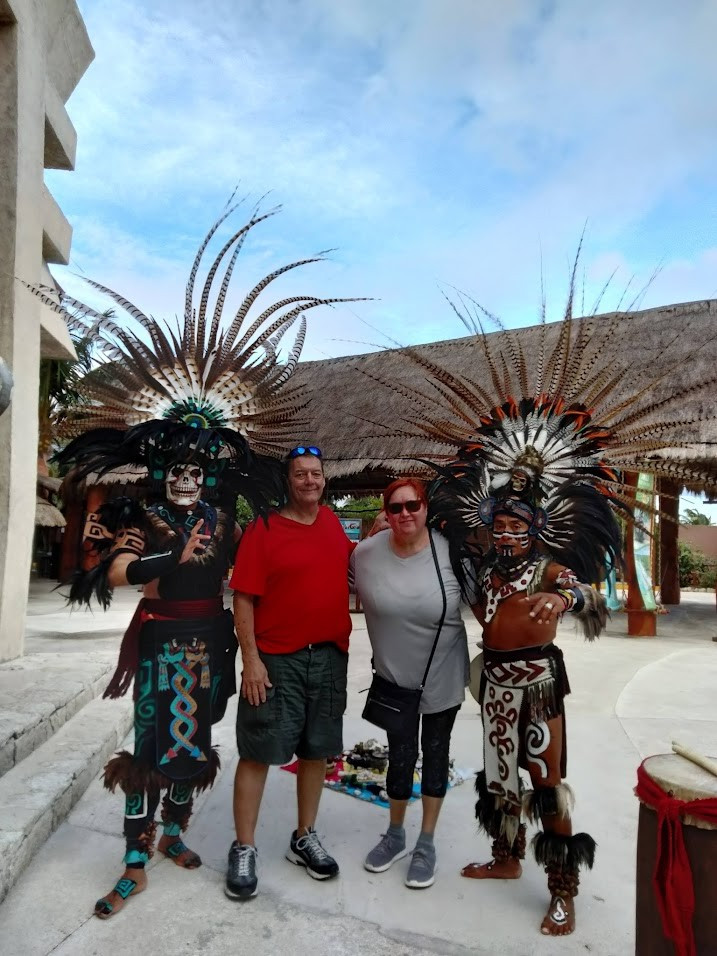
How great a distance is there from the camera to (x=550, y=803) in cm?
264

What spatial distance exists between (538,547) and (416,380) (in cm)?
985

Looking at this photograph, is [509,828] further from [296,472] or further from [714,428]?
[714,428]

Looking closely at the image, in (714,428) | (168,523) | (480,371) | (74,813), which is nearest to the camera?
(168,523)

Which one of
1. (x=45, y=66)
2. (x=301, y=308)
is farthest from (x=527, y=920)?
(x=45, y=66)

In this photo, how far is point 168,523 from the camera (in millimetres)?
2830

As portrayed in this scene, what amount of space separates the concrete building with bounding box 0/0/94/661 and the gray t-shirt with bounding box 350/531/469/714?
3725mm

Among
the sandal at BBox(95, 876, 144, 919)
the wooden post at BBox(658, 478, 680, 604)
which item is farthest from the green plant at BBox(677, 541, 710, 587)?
the sandal at BBox(95, 876, 144, 919)

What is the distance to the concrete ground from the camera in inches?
97.0

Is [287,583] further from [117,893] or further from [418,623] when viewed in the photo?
[117,893]

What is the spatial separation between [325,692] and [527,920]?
42.6 inches

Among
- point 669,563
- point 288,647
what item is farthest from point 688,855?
point 669,563

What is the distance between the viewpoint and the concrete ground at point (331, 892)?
246cm

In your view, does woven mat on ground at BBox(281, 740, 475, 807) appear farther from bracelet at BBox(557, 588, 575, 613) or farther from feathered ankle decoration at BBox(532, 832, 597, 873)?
bracelet at BBox(557, 588, 575, 613)

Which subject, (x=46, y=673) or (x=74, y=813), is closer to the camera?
(x=74, y=813)
